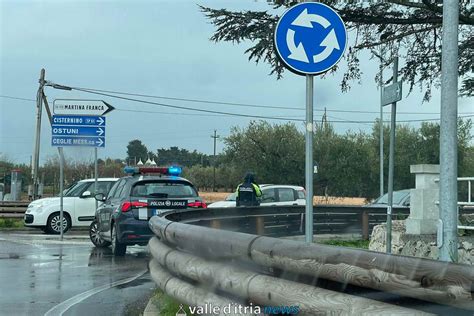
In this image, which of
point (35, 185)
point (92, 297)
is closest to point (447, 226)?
point (92, 297)

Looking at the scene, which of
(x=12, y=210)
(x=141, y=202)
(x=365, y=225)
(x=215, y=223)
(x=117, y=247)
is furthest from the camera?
(x=12, y=210)

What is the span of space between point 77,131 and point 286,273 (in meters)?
14.8

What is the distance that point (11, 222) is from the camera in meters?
23.9

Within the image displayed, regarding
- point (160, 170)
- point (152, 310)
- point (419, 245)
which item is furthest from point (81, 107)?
point (152, 310)

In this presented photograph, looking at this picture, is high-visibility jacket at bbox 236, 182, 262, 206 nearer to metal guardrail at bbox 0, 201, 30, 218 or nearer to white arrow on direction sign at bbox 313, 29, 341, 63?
white arrow on direction sign at bbox 313, 29, 341, 63

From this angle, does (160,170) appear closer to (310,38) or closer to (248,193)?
(248,193)

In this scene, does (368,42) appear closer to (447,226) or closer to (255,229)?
(255,229)

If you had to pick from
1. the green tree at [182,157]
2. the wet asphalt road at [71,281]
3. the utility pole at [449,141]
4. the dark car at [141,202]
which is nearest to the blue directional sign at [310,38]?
the utility pole at [449,141]

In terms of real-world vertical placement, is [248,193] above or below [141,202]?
above

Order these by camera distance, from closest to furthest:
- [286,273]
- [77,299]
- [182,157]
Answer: [286,273]
[77,299]
[182,157]

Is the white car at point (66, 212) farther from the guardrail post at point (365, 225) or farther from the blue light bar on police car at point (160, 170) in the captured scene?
the guardrail post at point (365, 225)

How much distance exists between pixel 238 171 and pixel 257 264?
45.6m

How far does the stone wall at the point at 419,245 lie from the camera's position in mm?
9086

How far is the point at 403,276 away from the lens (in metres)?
3.03
